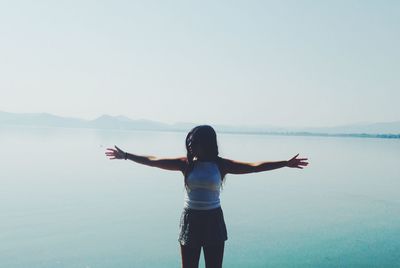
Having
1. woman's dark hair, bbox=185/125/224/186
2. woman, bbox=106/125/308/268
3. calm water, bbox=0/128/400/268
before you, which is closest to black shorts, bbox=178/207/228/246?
woman, bbox=106/125/308/268

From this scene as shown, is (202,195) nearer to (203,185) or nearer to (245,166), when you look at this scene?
(203,185)

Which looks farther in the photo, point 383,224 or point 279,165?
point 383,224

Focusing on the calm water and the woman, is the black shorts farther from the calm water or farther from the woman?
the calm water

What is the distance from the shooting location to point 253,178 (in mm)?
27781

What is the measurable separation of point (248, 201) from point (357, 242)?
6.95 metres

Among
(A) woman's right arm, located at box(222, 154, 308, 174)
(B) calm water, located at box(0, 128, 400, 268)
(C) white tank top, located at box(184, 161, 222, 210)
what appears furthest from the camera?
(B) calm water, located at box(0, 128, 400, 268)

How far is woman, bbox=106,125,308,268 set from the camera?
156 inches

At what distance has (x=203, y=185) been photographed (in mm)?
3936

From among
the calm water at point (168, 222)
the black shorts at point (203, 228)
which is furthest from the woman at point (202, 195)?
the calm water at point (168, 222)

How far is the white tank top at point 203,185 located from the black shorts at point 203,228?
0.07 metres

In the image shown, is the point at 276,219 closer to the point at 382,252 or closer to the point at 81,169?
the point at 382,252

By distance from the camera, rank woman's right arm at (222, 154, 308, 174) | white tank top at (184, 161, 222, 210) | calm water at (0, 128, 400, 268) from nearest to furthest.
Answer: white tank top at (184, 161, 222, 210), woman's right arm at (222, 154, 308, 174), calm water at (0, 128, 400, 268)

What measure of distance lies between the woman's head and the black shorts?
1.81ft

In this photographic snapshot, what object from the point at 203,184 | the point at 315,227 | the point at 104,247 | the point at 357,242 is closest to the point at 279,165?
the point at 203,184
